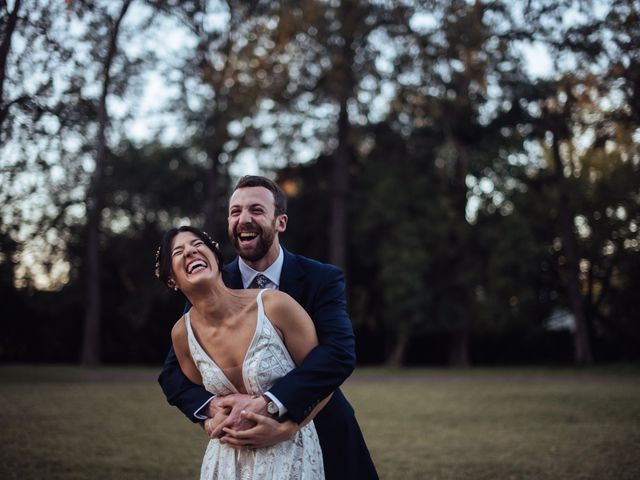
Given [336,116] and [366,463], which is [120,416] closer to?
[366,463]

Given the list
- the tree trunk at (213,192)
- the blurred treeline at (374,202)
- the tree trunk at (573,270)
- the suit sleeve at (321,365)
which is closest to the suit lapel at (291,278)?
the suit sleeve at (321,365)

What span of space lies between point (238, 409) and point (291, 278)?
0.72 metres

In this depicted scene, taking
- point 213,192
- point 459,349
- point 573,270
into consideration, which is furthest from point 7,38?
point 459,349

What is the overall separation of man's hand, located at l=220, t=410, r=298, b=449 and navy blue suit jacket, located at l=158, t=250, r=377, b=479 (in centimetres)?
7

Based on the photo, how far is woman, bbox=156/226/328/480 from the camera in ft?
9.47

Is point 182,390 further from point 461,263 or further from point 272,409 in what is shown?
point 461,263

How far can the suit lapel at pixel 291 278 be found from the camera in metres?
3.28

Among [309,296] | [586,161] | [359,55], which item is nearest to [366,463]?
[309,296]

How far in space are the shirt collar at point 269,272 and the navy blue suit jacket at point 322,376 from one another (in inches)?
1.0

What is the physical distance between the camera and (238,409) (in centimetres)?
284

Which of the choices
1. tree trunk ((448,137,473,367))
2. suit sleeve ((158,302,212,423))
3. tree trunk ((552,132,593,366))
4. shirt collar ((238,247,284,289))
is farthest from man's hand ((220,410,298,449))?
tree trunk ((552,132,593,366))

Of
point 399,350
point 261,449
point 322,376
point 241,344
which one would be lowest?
point 399,350

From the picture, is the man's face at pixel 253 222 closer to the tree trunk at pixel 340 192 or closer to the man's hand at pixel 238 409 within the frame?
the man's hand at pixel 238 409

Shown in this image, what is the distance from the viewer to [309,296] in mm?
3240
